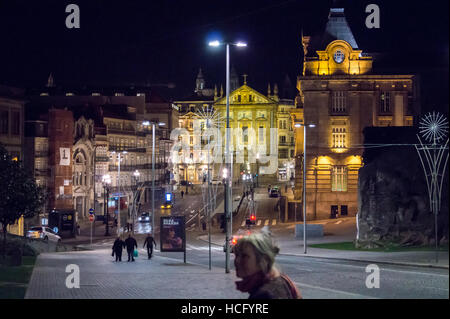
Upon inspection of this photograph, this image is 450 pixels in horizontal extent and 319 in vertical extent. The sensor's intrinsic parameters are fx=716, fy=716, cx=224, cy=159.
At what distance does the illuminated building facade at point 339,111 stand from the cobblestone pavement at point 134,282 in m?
44.1

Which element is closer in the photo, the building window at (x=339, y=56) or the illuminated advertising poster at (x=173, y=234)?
the illuminated advertising poster at (x=173, y=234)

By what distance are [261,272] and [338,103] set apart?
71.3 m

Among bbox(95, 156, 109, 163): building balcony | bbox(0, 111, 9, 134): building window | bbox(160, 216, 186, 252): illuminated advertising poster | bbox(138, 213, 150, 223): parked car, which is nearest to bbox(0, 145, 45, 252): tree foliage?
bbox(160, 216, 186, 252): illuminated advertising poster

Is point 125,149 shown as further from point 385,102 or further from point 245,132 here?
point 245,132

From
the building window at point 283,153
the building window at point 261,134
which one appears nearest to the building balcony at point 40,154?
the building window at point 261,134

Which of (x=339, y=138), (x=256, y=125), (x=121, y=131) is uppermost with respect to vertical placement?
(x=256, y=125)

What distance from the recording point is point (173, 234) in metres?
34.5

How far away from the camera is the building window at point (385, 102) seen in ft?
250

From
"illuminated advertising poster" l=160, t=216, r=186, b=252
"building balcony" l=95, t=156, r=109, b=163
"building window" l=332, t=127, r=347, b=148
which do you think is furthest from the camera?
"building balcony" l=95, t=156, r=109, b=163

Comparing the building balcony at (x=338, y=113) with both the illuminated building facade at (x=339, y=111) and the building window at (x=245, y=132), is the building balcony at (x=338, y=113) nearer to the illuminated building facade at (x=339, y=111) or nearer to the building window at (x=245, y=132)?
the illuminated building facade at (x=339, y=111)

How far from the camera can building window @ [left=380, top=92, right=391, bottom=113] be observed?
76.2 metres

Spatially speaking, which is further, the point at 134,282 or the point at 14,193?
the point at 14,193

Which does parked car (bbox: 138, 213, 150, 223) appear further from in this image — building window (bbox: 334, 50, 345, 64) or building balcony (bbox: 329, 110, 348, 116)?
building window (bbox: 334, 50, 345, 64)

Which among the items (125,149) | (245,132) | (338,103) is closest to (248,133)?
(245,132)
